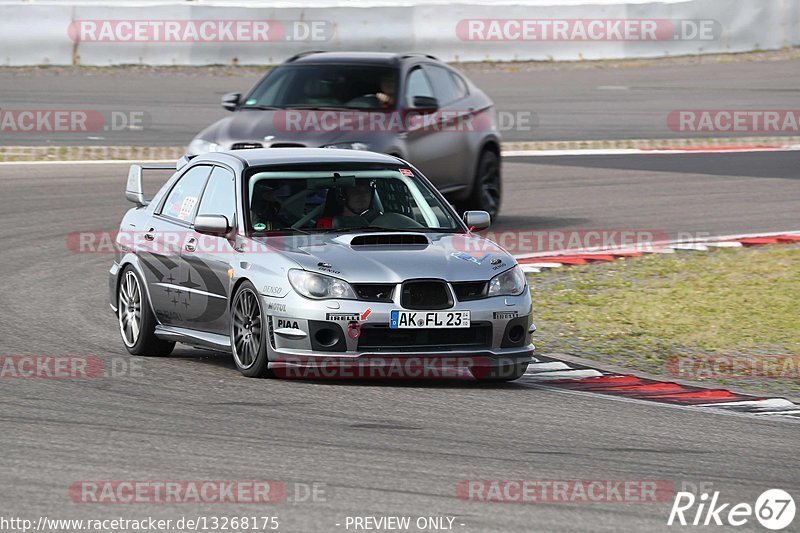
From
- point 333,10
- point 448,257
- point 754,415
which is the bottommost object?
point 754,415

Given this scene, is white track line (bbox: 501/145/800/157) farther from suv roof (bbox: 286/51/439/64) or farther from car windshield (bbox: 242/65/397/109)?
car windshield (bbox: 242/65/397/109)

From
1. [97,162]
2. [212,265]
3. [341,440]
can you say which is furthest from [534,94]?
[341,440]

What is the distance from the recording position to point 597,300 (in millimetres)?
12398

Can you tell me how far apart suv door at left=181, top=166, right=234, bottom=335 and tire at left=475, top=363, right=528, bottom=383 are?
1.62m

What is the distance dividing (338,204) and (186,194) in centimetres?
123

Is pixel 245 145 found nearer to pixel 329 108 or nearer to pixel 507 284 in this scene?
pixel 329 108

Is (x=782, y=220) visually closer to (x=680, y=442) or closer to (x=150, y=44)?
(x=680, y=442)

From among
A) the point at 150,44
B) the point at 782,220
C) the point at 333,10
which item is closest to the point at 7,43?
the point at 150,44

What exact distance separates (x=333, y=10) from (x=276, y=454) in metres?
23.5

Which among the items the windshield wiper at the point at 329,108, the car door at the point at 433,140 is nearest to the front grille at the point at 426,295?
the car door at the point at 433,140

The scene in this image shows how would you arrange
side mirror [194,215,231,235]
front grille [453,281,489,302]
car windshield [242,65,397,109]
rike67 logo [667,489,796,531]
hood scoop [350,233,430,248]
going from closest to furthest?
1. rike67 logo [667,489,796,531]
2. front grille [453,281,489,302]
3. hood scoop [350,233,430,248]
4. side mirror [194,215,231,235]
5. car windshield [242,65,397,109]

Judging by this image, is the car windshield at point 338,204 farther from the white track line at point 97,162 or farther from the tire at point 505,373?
the white track line at point 97,162

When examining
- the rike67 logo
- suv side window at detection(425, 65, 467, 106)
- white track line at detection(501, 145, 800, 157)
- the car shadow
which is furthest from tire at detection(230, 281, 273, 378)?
white track line at detection(501, 145, 800, 157)

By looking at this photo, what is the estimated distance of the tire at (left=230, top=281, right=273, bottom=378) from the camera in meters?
9.01
